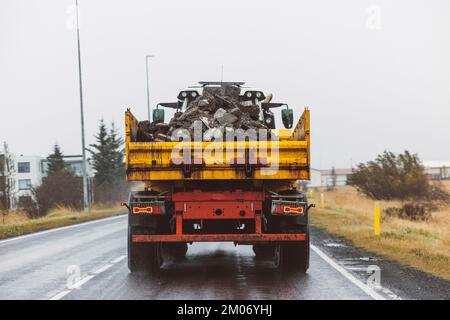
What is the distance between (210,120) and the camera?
13336 millimetres

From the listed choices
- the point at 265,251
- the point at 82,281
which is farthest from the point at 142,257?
the point at 265,251

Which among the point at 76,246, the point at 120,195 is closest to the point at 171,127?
the point at 76,246

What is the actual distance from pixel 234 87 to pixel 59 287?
245 inches

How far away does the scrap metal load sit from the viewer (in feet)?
41.8

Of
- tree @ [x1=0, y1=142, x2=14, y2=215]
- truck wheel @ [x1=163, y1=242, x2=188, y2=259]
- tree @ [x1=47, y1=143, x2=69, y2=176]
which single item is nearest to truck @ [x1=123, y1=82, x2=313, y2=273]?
truck wheel @ [x1=163, y1=242, x2=188, y2=259]

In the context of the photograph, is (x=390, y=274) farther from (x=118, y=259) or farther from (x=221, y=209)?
(x=118, y=259)

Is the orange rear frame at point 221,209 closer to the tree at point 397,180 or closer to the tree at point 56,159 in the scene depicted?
the tree at point 397,180

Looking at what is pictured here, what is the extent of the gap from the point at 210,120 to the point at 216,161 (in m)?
1.84

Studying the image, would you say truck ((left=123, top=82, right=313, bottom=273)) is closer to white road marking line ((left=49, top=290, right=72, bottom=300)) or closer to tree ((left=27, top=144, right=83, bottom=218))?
white road marking line ((left=49, top=290, right=72, bottom=300))

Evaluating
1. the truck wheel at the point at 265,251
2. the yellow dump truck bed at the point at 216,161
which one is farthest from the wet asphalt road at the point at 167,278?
the yellow dump truck bed at the point at 216,161

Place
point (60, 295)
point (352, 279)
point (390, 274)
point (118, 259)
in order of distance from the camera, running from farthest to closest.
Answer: point (118, 259)
point (390, 274)
point (352, 279)
point (60, 295)
